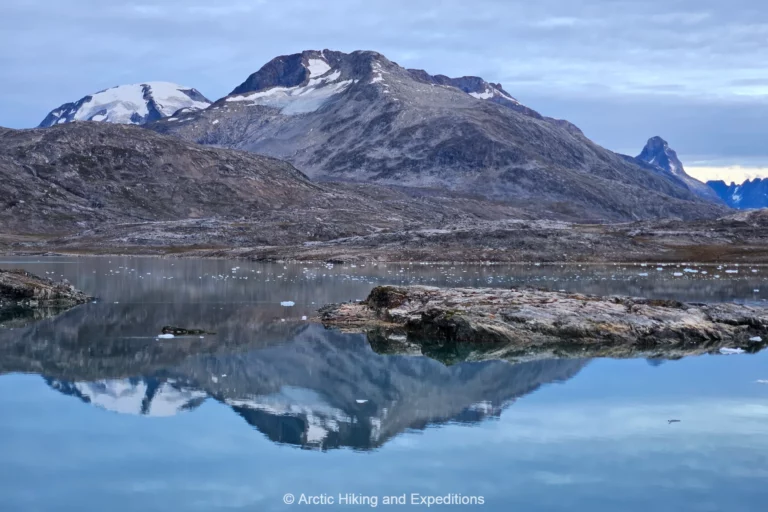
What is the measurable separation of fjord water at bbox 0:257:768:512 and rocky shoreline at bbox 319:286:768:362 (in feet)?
5.53

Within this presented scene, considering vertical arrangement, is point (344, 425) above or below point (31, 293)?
below

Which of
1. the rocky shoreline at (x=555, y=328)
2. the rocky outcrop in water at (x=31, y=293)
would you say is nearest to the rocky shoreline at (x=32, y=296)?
the rocky outcrop in water at (x=31, y=293)

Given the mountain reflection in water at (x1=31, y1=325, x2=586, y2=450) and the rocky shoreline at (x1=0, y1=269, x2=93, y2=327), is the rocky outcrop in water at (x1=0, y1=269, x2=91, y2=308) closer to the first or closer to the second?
the rocky shoreline at (x1=0, y1=269, x2=93, y2=327)

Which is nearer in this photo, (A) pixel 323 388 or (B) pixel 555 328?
(A) pixel 323 388

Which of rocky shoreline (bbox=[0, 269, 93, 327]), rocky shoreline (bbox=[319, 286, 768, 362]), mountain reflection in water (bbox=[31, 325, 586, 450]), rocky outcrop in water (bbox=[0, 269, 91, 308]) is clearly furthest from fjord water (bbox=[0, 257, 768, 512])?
rocky outcrop in water (bbox=[0, 269, 91, 308])

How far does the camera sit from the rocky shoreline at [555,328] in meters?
33.9

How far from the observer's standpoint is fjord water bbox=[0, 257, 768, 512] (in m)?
17.2

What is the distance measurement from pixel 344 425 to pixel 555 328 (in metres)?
15.4

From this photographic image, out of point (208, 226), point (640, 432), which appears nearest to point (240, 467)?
point (640, 432)

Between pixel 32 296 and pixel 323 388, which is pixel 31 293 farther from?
pixel 323 388

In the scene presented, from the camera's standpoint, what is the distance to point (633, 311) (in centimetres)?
3738

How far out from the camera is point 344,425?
2236cm

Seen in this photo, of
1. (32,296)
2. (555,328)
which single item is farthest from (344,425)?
(32,296)

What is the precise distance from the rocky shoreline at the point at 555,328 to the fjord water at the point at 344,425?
1.69 meters
